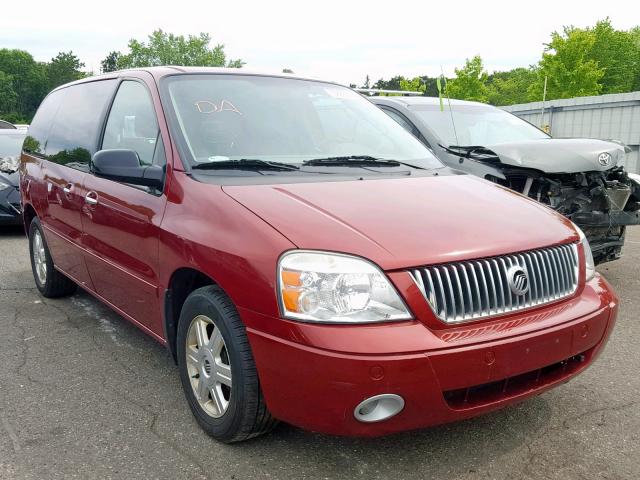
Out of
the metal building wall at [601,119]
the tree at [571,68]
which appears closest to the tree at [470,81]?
the tree at [571,68]

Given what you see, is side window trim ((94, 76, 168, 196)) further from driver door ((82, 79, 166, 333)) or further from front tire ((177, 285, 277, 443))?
front tire ((177, 285, 277, 443))

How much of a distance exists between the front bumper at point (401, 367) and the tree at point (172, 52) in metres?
84.3

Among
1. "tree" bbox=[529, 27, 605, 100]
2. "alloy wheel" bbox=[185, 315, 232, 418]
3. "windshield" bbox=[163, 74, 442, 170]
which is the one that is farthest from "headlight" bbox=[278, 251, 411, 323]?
"tree" bbox=[529, 27, 605, 100]

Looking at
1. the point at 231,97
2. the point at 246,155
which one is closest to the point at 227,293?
the point at 246,155

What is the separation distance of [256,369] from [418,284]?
0.73 meters

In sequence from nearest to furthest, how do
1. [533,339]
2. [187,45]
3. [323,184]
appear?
[533,339], [323,184], [187,45]

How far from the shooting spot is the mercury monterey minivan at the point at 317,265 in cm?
233

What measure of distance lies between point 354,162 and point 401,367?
4.93 feet

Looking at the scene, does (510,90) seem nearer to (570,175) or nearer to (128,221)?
(570,175)

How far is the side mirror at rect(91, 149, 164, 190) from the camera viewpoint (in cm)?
317

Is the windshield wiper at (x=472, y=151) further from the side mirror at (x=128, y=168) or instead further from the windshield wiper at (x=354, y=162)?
the side mirror at (x=128, y=168)

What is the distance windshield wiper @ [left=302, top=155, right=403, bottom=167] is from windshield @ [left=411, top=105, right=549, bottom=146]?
108 inches

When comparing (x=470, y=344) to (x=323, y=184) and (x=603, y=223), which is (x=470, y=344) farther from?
(x=603, y=223)

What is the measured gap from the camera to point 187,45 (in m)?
84.1
